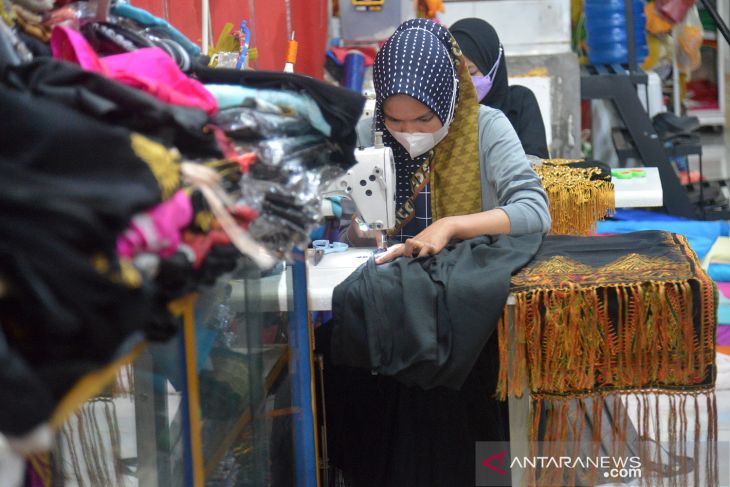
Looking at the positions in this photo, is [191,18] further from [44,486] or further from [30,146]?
[30,146]

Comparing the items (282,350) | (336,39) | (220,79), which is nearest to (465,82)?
(282,350)

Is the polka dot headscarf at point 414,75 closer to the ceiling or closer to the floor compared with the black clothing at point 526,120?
closer to the ceiling

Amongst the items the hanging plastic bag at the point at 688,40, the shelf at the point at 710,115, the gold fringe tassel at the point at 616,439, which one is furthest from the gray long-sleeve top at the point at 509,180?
the shelf at the point at 710,115

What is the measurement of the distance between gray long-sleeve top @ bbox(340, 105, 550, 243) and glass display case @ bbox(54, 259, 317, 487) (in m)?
0.70

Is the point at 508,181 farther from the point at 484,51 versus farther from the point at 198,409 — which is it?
the point at 484,51

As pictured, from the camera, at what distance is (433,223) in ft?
7.95

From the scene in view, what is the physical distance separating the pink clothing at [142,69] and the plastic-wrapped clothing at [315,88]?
5.5 inches

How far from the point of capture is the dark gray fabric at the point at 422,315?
2.00 m

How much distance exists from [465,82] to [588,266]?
73cm

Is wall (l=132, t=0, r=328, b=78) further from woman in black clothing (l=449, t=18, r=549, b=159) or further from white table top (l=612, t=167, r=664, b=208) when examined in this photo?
white table top (l=612, t=167, r=664, b=208)

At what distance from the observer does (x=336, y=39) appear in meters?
6.19

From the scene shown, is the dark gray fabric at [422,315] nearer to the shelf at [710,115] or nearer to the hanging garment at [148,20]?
the hanging garment at [148,20]

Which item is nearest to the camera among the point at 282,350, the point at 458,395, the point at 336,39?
the point at 282,350

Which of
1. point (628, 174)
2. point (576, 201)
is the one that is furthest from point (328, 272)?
point (628, 174)
